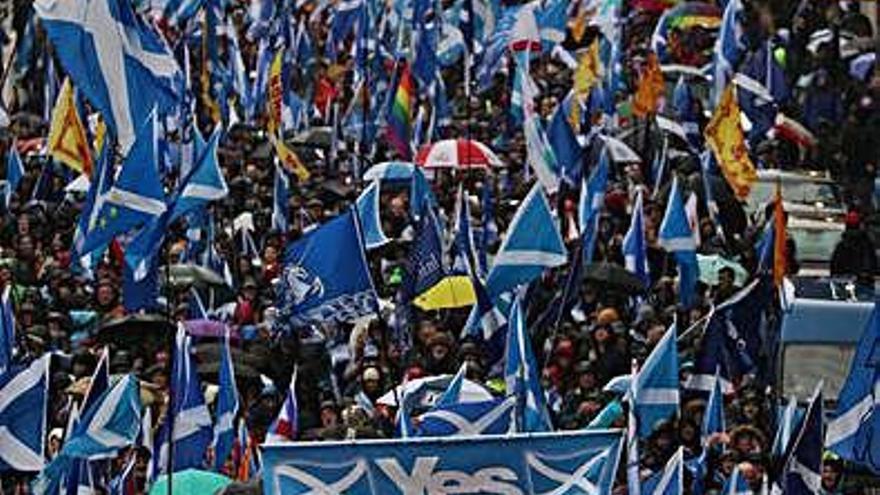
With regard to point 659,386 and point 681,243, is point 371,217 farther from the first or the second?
point 659,386

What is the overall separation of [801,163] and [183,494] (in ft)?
58.6

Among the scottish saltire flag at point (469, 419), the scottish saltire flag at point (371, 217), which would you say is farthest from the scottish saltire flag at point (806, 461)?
the scottish saltire flag at point (371, 217)

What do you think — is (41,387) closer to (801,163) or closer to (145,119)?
(145,119)

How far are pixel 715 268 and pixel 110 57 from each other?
8.28 m

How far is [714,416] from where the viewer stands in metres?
19.4

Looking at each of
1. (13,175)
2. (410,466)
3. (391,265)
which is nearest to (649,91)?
(391,265)

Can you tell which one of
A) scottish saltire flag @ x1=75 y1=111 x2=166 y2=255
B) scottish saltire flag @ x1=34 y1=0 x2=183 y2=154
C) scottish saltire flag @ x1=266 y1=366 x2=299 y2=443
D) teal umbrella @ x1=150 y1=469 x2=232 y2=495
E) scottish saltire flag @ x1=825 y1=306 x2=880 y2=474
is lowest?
scottish saltire flag @ x1=266 y1=366 x2=299 y2=443

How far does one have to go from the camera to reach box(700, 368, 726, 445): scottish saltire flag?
63.4 ft

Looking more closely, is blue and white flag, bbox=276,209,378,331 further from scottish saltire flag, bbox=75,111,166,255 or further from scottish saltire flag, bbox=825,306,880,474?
scottish saltire flag, bbox=825,306,880,474

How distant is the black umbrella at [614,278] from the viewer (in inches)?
968

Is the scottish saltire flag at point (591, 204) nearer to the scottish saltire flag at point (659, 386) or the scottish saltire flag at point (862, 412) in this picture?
the scottish saltire flag at point (659, 386)

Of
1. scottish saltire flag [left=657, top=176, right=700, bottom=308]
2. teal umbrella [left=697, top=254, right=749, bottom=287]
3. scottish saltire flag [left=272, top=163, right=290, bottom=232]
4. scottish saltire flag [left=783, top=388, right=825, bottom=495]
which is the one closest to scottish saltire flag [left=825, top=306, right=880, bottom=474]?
scottish saltire flag [left=783, top=388, right=825, bottom=495]

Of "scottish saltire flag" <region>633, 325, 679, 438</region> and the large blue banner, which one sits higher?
the large blue banner

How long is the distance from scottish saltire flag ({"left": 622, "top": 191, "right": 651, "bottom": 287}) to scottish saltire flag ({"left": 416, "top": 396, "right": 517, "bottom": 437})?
6276mm
